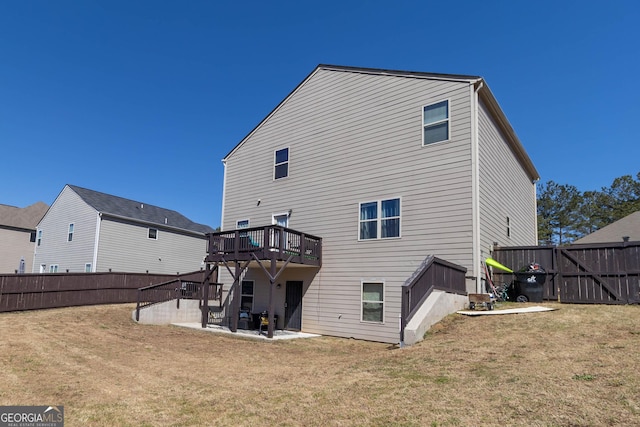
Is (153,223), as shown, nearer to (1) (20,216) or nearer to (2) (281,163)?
(1) (20,216)

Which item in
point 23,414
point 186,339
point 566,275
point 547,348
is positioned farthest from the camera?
point 186,339

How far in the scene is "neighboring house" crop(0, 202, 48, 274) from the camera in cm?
3269

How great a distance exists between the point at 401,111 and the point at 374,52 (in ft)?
21.1

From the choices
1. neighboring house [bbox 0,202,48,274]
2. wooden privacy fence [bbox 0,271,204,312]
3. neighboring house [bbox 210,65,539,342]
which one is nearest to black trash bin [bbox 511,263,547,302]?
neighboring house [bbox 210,65,539,342]

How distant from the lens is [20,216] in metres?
34.7

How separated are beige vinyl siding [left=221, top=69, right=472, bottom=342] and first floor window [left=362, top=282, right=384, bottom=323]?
23 centimetres

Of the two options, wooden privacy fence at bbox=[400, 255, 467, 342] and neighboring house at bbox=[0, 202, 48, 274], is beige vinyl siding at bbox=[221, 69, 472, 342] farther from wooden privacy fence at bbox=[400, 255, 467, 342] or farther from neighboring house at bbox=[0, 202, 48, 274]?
neighboring house at bbox=[0, 202, 48, 274]

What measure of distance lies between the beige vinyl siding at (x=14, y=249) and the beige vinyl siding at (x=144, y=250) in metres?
14.4

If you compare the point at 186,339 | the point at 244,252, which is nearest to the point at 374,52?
the point at 244,252

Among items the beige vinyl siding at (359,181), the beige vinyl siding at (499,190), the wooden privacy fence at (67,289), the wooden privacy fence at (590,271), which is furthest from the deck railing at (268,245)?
the wooden privacy fence at (590,271)

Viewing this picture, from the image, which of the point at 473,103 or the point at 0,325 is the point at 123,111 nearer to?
the point at 0,325

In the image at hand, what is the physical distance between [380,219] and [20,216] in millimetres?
36535

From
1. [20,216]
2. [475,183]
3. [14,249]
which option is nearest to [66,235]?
[14,249]

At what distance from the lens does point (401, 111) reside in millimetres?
13336
